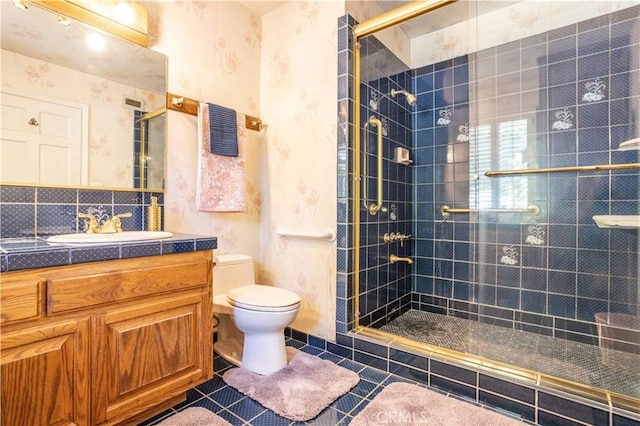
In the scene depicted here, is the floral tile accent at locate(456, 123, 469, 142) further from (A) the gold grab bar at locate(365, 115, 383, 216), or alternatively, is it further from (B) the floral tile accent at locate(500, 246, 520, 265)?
(B) the floral tile accent at locate(500, 246, 520, 265)

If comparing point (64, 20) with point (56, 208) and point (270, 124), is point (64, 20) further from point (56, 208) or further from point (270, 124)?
point (270, 124)

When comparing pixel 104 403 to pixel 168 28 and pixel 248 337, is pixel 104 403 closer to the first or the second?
pixel 248 337

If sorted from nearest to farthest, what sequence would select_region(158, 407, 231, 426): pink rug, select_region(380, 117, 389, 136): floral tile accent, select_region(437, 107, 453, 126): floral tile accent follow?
select_region(158, 407, 231, 426): pink rug → select_region(380, 117, 389, 136): floral tile accent → select_region(437, 107, 453, 126): floral tile accent

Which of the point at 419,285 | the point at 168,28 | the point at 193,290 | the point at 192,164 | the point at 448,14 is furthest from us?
the point at 419,285

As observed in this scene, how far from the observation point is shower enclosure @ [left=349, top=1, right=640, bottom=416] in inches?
75.4

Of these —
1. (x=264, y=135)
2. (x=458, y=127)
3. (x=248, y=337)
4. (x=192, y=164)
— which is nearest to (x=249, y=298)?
(x=248, y=337)

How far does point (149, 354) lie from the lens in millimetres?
1336

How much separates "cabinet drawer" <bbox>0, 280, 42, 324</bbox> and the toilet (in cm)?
87

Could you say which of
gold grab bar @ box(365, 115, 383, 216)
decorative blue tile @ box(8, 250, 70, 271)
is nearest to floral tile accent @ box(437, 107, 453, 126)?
gold grab bar @ box(365, 115, 383, 216)

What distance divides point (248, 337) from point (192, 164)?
112 centimetres

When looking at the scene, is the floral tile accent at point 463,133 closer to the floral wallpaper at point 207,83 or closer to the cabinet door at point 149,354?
the floral wallpaper at point 207,83

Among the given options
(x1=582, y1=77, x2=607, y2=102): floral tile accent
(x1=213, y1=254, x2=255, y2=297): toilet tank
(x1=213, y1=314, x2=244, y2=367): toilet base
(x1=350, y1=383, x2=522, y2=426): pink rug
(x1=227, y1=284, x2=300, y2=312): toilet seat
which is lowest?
(x1=350, y1=383, x2=522, y2=426): pink rug

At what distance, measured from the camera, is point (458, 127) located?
2.60 metres

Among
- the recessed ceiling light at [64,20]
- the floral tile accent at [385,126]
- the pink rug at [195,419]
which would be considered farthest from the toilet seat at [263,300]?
the recessed ceiling light at [64,20]
